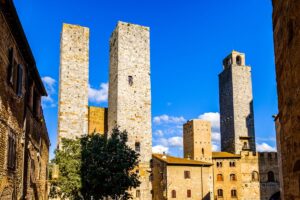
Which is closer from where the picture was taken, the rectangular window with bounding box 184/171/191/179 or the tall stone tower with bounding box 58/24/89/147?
the tall stone tower with bounding box 58/24/89/147

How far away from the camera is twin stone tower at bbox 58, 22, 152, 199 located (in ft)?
124

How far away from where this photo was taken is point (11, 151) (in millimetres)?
10375

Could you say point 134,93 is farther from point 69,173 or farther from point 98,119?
point 69,173

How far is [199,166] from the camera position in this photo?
4341cm

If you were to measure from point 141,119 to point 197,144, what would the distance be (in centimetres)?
1738

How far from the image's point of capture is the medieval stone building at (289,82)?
4.16 meters

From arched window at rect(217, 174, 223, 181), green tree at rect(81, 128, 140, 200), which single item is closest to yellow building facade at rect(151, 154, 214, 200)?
arched window at rect(217, 174, 223, 181)

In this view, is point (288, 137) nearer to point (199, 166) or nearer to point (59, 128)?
point (59, 128)

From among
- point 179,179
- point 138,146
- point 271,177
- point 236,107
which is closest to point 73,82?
point 138,146

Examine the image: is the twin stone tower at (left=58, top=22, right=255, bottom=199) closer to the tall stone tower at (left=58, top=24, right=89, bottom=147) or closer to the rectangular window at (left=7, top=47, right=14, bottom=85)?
the tall stone tower at (left=58, top=24, right=89, bottom=147)

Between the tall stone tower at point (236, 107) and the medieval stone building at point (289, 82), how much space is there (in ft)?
182

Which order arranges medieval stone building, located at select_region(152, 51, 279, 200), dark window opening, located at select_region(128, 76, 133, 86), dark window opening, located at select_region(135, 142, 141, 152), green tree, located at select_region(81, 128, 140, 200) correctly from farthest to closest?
1. medieval stone building, located at select_region(152, 51, 279, 200)
2. dark window opening, located at select_region(128, 76, 133, 86)
3. dark window opening, located at select_region(135, 142, 141, 152)
4. green tree, located at select_region(81, 128, 140, 200)

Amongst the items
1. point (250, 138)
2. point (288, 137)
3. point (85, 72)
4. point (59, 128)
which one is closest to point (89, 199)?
point (59, 128)

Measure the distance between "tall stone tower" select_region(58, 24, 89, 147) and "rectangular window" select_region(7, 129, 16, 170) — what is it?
26604mm
